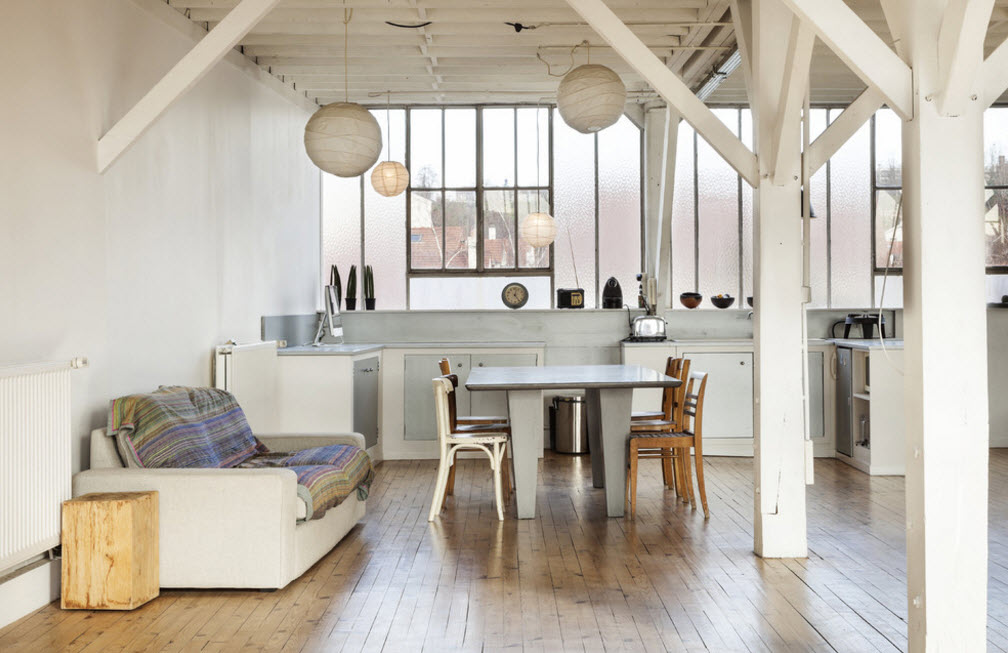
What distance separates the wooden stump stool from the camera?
13.1ft

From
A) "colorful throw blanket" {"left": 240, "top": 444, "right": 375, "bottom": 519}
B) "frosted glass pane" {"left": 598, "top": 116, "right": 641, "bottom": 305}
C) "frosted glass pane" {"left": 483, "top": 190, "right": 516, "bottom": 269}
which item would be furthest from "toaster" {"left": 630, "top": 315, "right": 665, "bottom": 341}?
"colorful throw blanket" {"left": 240, "top": 444, "right": 375, "bottom": 519}

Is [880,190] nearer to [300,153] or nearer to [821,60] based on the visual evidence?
[821,60]

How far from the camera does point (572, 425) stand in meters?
8.61

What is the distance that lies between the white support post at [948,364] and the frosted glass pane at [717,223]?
251 inches

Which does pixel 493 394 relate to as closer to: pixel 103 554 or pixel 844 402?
pixel 844 402

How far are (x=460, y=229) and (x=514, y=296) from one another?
0.90 metres

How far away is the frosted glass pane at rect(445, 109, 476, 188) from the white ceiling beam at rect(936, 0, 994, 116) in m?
6.65

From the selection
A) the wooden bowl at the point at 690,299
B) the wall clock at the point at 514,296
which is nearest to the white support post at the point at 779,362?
the wooden bowl at the point at 690,299

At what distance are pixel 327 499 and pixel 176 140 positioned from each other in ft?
8.49

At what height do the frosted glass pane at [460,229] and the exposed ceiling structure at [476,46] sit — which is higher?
the exposed ceiling structure at [476,46]

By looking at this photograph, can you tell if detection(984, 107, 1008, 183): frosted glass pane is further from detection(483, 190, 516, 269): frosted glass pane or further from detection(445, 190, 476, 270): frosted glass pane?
detection(445, 190, 476, 270): frosted glass pane

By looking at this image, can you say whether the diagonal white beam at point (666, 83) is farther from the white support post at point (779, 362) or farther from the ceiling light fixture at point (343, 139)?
the ceiling light fixture at point (343, 139)

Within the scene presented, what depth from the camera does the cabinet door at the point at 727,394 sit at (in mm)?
8445

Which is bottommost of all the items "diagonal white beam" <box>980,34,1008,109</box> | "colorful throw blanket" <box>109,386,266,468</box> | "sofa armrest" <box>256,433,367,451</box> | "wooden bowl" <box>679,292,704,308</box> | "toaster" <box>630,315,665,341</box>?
"sofa armrest" <box>256,433,367,451</box>
